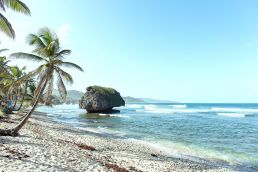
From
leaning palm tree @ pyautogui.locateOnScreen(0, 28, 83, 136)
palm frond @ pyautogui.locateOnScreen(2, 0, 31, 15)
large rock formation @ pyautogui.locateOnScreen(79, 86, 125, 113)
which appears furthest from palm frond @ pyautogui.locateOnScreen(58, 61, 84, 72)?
large rock formation @ pyautogui.locateOnScreen(79, 86, 125, 113)

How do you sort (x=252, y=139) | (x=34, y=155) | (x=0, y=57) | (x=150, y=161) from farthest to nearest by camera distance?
(x=0, y=57) < (x=252, y=139) < (x=150, y=161) < (x=34, y=155)

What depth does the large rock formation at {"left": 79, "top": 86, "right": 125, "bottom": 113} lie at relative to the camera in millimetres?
75062

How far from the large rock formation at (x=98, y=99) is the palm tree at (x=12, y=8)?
6268 centimetres

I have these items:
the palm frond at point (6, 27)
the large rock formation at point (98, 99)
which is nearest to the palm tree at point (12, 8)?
the palm frond at point (6, 27)

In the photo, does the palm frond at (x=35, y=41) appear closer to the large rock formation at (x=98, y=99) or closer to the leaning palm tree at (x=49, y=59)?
the leaning palm tree at (x=49, y=59)

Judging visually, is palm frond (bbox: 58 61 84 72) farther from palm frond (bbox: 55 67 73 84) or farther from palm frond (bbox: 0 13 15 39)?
palm frond (bbox: 0 13 15 39)

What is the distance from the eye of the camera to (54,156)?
12.1 m

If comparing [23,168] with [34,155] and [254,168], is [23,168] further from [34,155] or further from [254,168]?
[254,168]

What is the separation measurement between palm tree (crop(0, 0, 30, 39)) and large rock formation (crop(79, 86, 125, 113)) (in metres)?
62.7

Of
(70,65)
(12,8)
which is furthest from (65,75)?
(12,8)

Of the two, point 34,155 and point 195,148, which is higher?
Result: point 34,155

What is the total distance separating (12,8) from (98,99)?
207 feet

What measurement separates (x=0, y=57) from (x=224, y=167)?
27.5 m

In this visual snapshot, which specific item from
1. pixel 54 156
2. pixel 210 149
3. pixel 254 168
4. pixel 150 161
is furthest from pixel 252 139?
pixel 54 156
